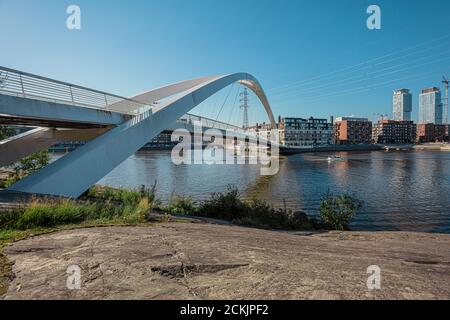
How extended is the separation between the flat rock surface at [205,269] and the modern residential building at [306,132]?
4596 inches

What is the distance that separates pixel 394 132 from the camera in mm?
150625

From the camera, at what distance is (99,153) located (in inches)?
474

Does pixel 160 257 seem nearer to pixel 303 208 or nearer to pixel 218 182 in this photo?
A: pixel 303 208

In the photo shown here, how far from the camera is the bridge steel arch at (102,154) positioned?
31.6 ft

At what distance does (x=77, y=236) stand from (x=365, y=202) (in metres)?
17.8

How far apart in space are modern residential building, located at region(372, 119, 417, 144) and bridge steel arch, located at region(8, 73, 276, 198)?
151 m

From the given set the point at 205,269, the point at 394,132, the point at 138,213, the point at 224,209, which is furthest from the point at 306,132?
the point at 205,269

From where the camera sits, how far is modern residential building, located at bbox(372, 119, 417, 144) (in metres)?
149

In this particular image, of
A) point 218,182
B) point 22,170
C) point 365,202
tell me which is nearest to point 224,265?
point 365,202

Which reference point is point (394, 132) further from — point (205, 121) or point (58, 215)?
point (58, 215)

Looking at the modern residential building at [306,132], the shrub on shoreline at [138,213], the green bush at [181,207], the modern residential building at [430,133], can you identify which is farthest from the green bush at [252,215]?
the modern residential building at [430,133]

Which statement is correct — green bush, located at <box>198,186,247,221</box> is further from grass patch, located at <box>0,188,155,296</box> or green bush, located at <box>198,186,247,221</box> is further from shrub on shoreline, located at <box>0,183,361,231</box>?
grass patch, located at <box>0,188,155,296</box>

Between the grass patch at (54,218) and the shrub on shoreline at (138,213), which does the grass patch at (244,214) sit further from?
the grass patch at (54,218)

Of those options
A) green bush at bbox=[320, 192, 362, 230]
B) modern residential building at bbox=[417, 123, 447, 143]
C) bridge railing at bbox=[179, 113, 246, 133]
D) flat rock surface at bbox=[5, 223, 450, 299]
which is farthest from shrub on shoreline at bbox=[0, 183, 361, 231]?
modern residential building at bbox=[417, 123, 447, 143]
